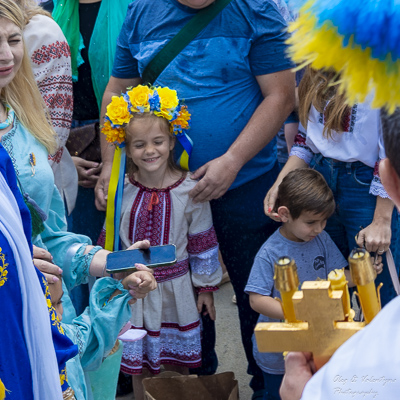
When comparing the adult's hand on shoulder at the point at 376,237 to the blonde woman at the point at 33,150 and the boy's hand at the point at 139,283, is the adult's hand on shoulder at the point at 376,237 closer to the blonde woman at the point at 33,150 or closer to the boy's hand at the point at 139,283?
the boy's hand at the point at 139,283

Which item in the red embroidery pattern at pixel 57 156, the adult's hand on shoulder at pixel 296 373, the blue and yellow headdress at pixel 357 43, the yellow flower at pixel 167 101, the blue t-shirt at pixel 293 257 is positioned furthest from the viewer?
the red embroidery pattern at pixel 57 156

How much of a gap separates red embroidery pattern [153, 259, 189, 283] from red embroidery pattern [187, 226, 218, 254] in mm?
97

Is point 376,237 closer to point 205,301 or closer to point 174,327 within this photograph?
point 205,301

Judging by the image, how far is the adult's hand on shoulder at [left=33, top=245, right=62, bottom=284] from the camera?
7.38 ft

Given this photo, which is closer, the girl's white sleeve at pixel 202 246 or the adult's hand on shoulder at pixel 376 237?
the adult's hand on shoulder at pixel 376 237

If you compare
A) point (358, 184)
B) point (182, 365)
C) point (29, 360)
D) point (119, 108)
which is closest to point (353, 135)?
point (358, 184)

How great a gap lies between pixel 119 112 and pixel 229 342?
1.77m

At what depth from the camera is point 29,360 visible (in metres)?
1.92

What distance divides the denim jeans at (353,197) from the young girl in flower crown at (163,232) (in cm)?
69

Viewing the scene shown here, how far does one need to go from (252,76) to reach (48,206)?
137 centimetres

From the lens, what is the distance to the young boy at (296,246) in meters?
3.10

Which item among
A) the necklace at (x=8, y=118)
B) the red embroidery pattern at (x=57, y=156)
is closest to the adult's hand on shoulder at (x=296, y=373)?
the necklace at (x=8, y=118)

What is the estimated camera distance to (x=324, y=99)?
3.07 m

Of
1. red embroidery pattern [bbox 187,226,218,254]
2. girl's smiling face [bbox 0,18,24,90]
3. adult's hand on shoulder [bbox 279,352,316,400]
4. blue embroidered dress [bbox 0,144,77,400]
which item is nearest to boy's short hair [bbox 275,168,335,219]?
red embroidery pattern [bbox 187,226,218,254]
